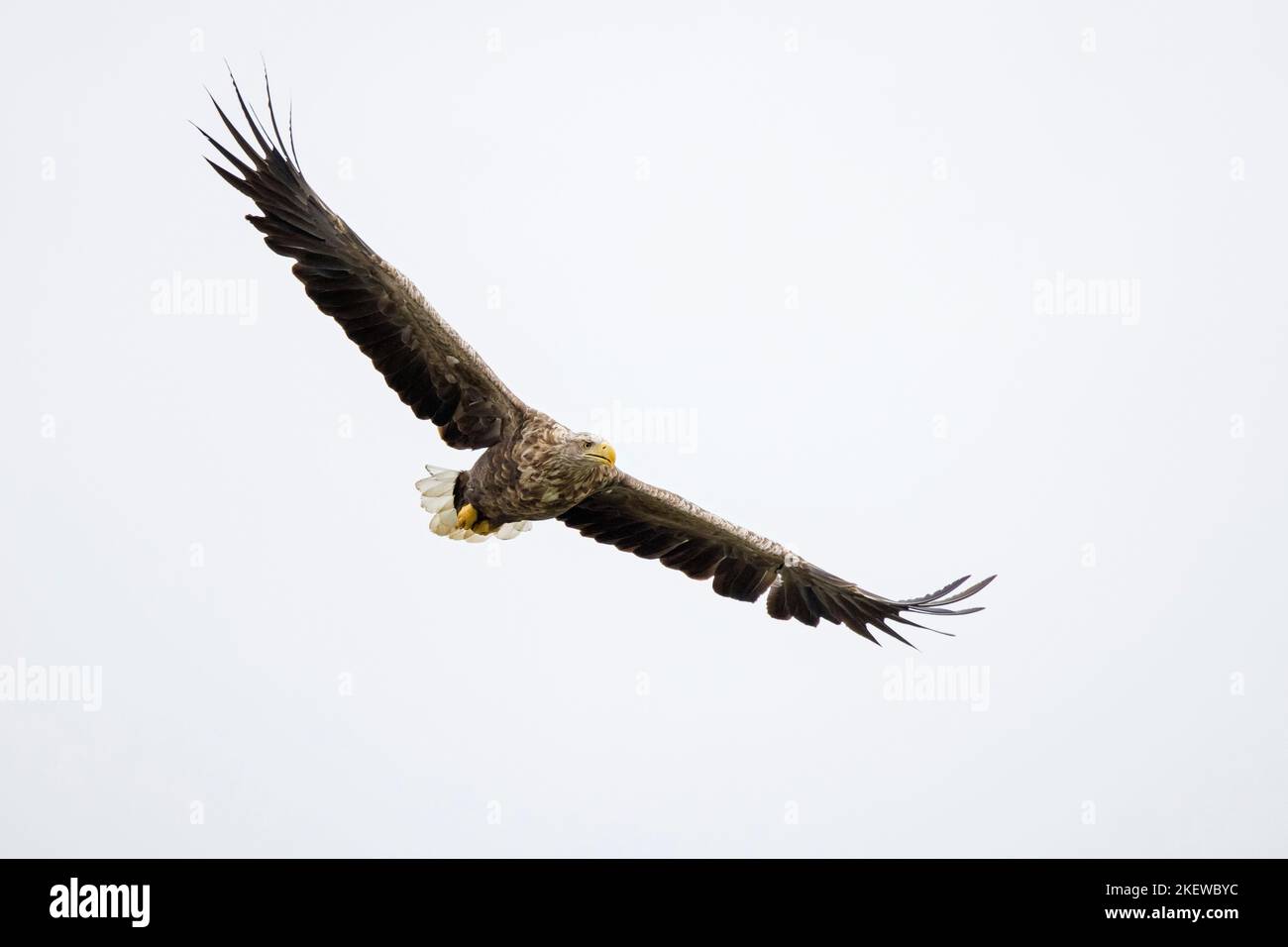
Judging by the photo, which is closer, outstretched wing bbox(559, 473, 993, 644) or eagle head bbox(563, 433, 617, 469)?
eagle head bbox(563, 433, 617, 469)

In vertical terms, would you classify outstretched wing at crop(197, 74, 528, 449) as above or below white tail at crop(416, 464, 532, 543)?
above

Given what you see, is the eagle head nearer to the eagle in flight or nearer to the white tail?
the eagle in flight

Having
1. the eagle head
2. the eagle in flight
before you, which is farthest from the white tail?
the eagle head

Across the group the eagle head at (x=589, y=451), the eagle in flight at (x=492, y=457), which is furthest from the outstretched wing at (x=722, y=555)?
the eagle head at (x=589, y=451)

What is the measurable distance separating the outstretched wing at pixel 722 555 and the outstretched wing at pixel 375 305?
4.20ft

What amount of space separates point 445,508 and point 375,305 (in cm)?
190

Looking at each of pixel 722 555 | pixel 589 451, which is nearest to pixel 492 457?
pixel 589 451

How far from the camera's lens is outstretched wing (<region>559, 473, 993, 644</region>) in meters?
13.7

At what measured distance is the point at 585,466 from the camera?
41.3 feet

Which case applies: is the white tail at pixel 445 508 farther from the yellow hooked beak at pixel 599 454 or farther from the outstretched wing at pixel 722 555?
the yellow hooked beak at pixel 599 454

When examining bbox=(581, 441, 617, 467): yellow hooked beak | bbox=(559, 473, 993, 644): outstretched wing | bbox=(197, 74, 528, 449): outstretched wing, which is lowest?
bbox=(559, 473, 993, 644): outstretched wing
